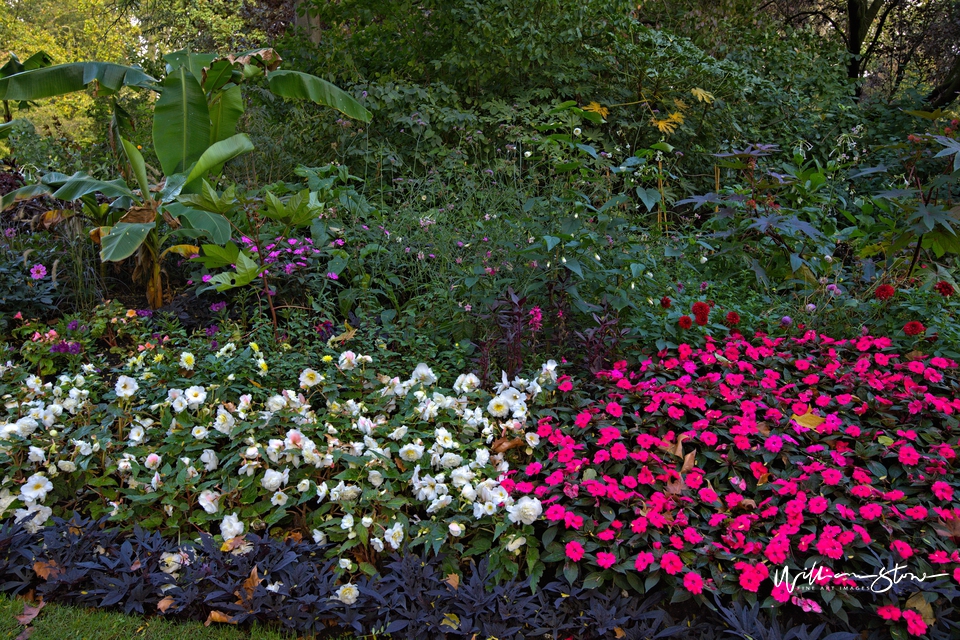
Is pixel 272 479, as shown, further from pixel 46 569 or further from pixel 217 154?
pixel 217 154

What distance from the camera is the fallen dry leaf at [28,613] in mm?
2572

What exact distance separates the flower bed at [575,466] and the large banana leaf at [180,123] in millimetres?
1907

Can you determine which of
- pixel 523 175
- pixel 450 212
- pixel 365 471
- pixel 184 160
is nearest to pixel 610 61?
pixel 523 175

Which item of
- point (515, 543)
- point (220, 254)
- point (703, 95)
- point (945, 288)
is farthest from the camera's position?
point (703, 95)

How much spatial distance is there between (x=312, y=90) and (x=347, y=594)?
4179 mm

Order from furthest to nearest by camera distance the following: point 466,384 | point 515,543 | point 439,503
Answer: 1. point 466,384
2. point 439,503
3. point 515,543

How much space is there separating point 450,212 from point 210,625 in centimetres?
353

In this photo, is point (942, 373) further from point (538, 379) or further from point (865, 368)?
point (538, 379)

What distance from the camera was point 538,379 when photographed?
332 centimetres

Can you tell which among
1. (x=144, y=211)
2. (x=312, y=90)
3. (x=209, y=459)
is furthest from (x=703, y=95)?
(x=209, y=459)

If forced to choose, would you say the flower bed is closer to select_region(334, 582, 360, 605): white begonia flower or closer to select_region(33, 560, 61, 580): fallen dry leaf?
select_region(334, 582, 360, 605): white begonia flower

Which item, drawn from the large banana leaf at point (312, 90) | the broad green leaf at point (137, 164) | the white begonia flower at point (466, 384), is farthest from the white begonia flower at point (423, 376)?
the large banana leaf at point (312, 90)

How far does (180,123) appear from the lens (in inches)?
194

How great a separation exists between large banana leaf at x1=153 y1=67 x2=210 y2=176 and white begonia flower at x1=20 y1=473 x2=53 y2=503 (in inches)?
102
